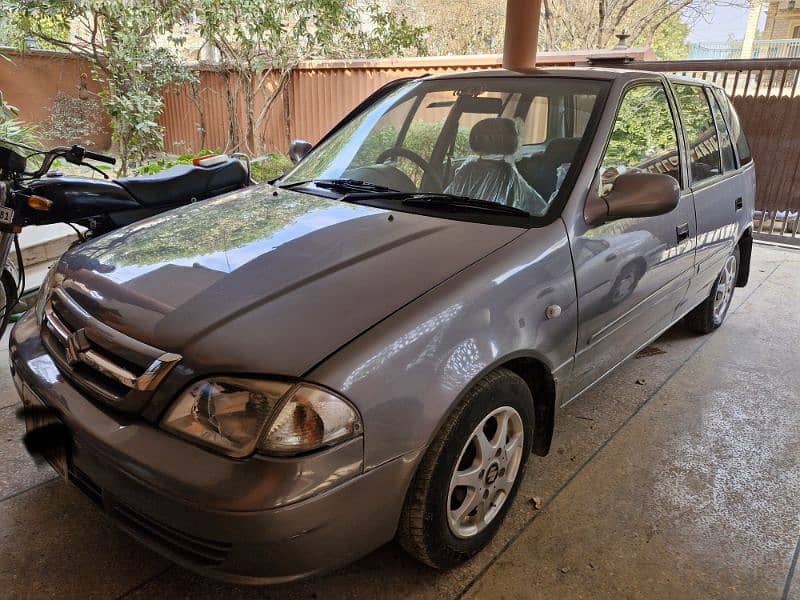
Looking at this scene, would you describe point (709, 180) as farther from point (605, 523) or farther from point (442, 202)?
point (605, 523)

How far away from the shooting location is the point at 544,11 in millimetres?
13359

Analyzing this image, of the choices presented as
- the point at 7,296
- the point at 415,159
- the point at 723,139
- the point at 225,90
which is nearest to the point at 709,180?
the point at 723,139

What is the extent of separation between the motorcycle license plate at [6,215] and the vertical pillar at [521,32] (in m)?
4.18

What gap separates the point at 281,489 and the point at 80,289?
1.06 m

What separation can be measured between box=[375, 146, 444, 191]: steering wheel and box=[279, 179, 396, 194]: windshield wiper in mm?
191

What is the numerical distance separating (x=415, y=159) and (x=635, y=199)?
3.28 ft

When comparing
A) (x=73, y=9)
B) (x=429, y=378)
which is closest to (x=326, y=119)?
(x=73, y=9)

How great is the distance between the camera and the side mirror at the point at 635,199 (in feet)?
7.27

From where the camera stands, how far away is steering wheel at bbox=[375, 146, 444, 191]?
257 cm

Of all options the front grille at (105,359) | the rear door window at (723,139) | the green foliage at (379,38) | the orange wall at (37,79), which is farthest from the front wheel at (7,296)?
the orange wall at (37,79)

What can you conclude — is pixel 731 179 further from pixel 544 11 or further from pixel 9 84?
pixel 544 11

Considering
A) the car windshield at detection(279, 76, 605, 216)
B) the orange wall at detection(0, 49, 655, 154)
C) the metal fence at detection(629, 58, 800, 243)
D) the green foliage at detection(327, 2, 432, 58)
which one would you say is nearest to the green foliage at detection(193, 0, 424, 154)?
the green foliage at detection(327, 2, 432, 58)

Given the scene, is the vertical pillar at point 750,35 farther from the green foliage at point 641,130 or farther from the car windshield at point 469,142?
the car windshield at point 469,142

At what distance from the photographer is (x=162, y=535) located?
1568mm
